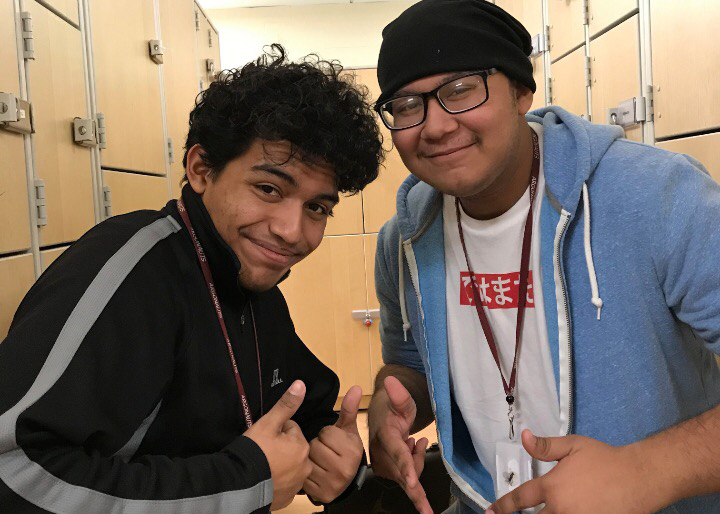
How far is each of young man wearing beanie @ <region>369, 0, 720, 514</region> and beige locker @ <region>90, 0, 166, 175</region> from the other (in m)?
Answer: 1.60

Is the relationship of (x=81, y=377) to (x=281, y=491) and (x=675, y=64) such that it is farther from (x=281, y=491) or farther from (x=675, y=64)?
(x=675, y=64)

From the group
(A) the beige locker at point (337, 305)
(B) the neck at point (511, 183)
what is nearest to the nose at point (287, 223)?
(B) the neck at point (511, 183)

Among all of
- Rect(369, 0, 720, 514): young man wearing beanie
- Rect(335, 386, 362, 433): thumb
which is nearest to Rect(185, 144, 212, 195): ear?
Rect(369, 0, 720, 514): young man wearing beanie

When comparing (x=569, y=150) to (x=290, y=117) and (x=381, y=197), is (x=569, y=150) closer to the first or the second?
(x=290, y=117)

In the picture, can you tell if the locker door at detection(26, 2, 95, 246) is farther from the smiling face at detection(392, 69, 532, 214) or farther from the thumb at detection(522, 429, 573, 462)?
the thumb at detection(522, 429, 573, 462)

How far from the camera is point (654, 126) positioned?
7.89ft

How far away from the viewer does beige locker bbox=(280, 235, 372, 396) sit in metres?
4.77

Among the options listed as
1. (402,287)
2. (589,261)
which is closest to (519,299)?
(589,261)

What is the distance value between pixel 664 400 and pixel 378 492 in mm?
932

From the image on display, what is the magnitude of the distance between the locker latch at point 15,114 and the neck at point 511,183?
1.22m

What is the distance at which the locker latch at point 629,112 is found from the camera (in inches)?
95.4

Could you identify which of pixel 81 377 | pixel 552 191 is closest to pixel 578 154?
pixel 552 191

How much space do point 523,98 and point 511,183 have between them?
8.0 inches

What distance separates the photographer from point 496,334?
1376 mm
